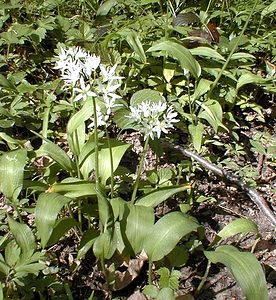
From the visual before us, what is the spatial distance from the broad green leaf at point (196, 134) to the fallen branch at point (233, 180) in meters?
0.08

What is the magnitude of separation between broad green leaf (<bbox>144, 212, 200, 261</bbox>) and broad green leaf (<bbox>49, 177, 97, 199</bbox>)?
31 centimetres

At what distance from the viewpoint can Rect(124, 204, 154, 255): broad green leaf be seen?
6.61 ft

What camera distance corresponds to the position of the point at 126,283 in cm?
A: 226

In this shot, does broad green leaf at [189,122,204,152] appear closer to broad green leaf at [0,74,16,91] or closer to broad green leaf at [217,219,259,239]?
broad green leaf at [217,219,259,239]

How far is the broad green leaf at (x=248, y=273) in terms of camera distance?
70.6 inches

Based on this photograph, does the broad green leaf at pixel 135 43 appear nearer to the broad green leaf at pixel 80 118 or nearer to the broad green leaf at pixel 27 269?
the broad green leaf at pixel 80 118

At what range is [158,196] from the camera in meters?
2.17

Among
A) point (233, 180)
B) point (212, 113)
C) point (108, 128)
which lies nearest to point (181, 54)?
point (212, 113)

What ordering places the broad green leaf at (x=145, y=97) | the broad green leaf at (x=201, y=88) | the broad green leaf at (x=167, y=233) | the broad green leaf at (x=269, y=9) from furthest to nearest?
the broad green leaf at (x=269, y=9) → the broad green leaf at (x=201, y=88) → the broad green leaf at (x=145, y=97) → the broad green leaf at (x=167, y=233)

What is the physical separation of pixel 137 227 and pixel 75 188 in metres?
0.31

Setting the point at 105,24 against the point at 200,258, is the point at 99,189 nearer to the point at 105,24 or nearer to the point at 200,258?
the point at 200,258

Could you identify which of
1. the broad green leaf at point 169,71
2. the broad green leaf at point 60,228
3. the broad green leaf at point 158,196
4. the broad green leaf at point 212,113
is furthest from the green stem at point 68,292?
the broad green leaf at point 169,71

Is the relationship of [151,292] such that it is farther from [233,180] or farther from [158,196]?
[233,180]

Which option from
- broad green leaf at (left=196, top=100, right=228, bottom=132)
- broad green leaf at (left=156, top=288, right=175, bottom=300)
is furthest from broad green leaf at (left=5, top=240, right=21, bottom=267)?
broad green leaf at (left=196, top=100, right=228, bottom=132)
